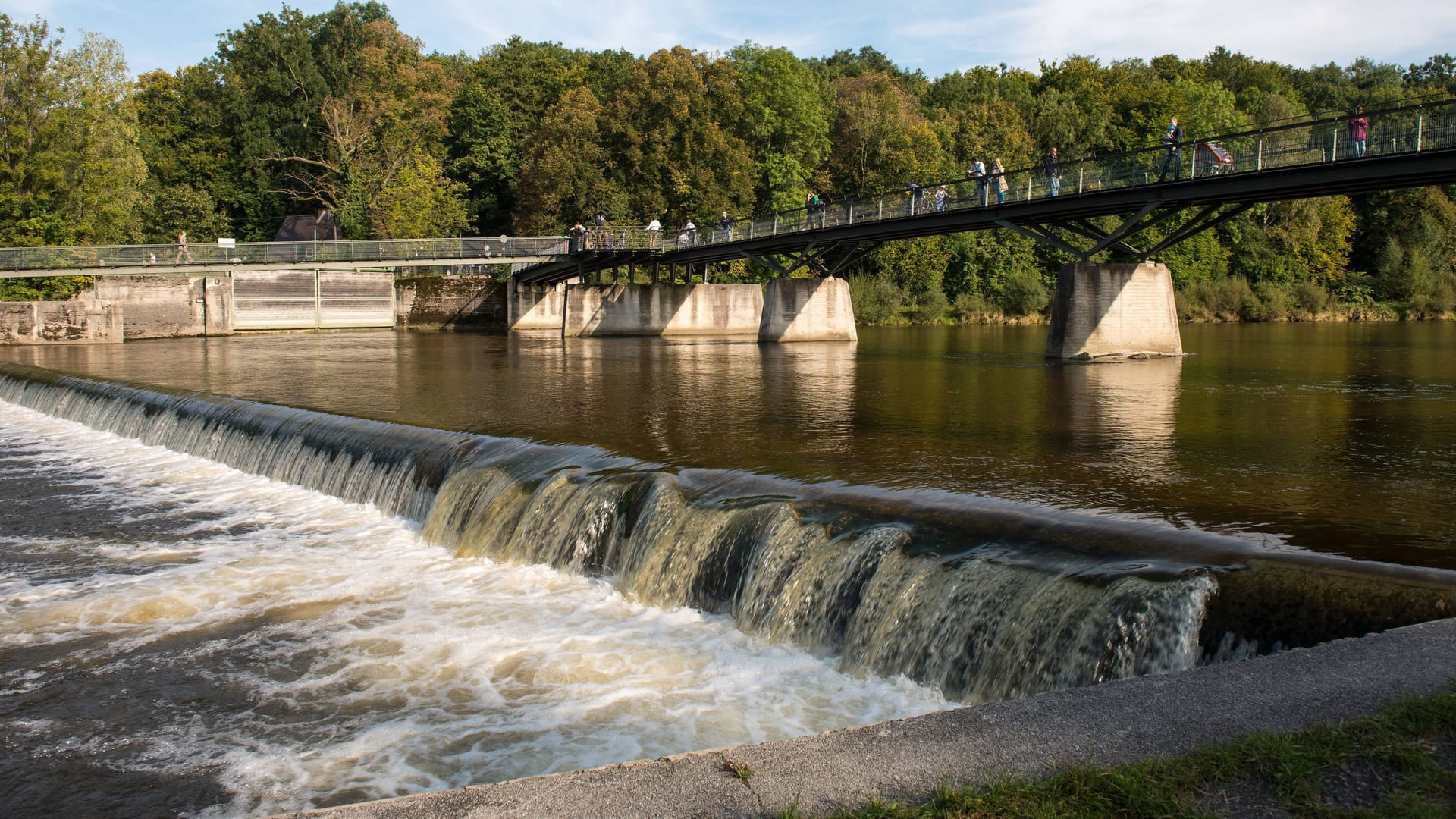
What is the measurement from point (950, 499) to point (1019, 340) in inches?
1661

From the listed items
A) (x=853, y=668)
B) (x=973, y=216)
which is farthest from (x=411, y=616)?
(x=973, y=216)

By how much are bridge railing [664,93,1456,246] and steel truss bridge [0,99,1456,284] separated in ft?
0.15

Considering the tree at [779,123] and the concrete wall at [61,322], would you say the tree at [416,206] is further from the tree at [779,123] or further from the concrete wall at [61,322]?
the concrete wall at [61,322]

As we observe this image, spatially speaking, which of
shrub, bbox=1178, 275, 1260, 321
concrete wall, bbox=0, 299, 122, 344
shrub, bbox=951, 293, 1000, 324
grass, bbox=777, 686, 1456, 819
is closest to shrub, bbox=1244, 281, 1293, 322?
shrub, bbox=1178, 275, 1260, 321

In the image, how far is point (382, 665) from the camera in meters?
9.69

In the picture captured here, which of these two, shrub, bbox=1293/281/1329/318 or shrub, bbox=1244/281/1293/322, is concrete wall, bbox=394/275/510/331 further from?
shrub, bbox=1293/281/1329/318

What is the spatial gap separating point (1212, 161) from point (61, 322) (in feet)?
160

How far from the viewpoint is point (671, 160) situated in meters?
79.1

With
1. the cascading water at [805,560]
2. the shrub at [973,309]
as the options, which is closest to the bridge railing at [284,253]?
the shrub at [973,309]

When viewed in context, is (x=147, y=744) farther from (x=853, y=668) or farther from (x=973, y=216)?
(x=973, y=216)

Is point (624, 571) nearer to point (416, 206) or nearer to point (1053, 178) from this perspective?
point (1053, 178)

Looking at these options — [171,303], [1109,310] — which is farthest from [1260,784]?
[171,303]

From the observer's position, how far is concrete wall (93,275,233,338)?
185 feet

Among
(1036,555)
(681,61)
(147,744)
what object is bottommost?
(147,744)
